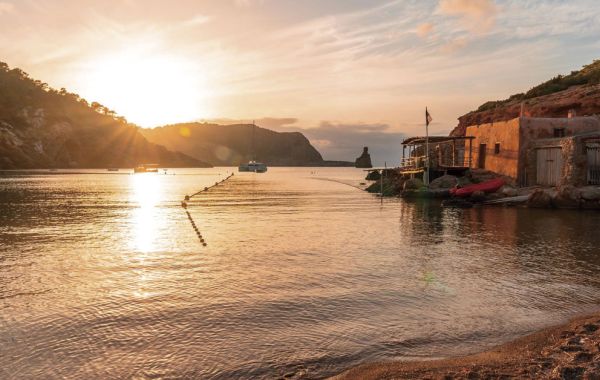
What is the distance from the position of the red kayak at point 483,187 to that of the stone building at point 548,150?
1212mm

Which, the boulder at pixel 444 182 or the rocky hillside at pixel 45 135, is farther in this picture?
the rocky hillside at pixel 45 135

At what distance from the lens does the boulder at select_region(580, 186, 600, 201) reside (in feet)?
99.2

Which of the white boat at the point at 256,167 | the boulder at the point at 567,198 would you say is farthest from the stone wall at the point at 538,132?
the white boat at the point at 256,167

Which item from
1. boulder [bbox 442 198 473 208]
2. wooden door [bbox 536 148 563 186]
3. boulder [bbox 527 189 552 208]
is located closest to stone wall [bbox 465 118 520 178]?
wooden door [bbox 536 148 563 186]

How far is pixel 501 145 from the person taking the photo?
38.1 metres

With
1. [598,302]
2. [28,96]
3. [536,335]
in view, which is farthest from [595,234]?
[28,96]

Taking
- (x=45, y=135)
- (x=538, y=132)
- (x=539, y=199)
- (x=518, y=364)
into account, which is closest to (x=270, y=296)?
(x=518, y=364)

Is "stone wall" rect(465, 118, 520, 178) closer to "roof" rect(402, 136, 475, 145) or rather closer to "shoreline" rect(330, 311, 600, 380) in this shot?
"roof" rect(402, 136, 475, 145)

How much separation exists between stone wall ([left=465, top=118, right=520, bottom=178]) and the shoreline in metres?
31.4

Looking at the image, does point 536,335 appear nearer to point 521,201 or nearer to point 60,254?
point 60,254

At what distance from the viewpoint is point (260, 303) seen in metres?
9.72

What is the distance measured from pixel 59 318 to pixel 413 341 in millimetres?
6687

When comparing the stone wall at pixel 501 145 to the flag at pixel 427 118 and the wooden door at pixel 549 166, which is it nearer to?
the wooden door at pixel 549 166

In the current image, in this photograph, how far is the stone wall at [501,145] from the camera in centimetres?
3572
